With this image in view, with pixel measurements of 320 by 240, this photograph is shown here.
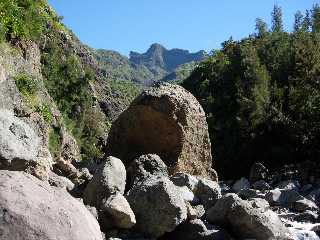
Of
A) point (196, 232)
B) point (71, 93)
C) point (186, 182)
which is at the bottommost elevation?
point (196, 232)

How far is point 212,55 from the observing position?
208 ft

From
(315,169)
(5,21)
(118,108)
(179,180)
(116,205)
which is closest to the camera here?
(116,205)

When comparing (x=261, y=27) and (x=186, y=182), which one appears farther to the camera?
(x=261, y=27)

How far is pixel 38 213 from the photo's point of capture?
5.43 metres

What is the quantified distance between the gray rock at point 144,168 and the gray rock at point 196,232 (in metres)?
1.77

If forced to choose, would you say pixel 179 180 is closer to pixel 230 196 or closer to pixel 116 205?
pixel 230 196

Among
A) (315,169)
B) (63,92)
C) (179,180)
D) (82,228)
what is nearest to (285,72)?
(315,169)

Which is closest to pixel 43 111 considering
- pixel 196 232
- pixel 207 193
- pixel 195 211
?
pixel 207 193

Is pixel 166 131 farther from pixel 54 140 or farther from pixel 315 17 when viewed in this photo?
pixel 315 17

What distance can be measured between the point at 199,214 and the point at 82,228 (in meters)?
5.24

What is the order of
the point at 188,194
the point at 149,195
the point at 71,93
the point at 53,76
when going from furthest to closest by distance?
the point at 71,93 → the point at 53,76 → the point at 188,194 → the point at 149,195

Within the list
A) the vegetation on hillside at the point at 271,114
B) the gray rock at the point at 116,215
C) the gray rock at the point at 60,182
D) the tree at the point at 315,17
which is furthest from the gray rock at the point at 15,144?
the tree at the point at 315,17

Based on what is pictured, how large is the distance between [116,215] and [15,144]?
7.67 feet

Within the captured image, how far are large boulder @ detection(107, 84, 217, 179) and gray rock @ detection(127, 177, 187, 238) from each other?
5321 millimetres
